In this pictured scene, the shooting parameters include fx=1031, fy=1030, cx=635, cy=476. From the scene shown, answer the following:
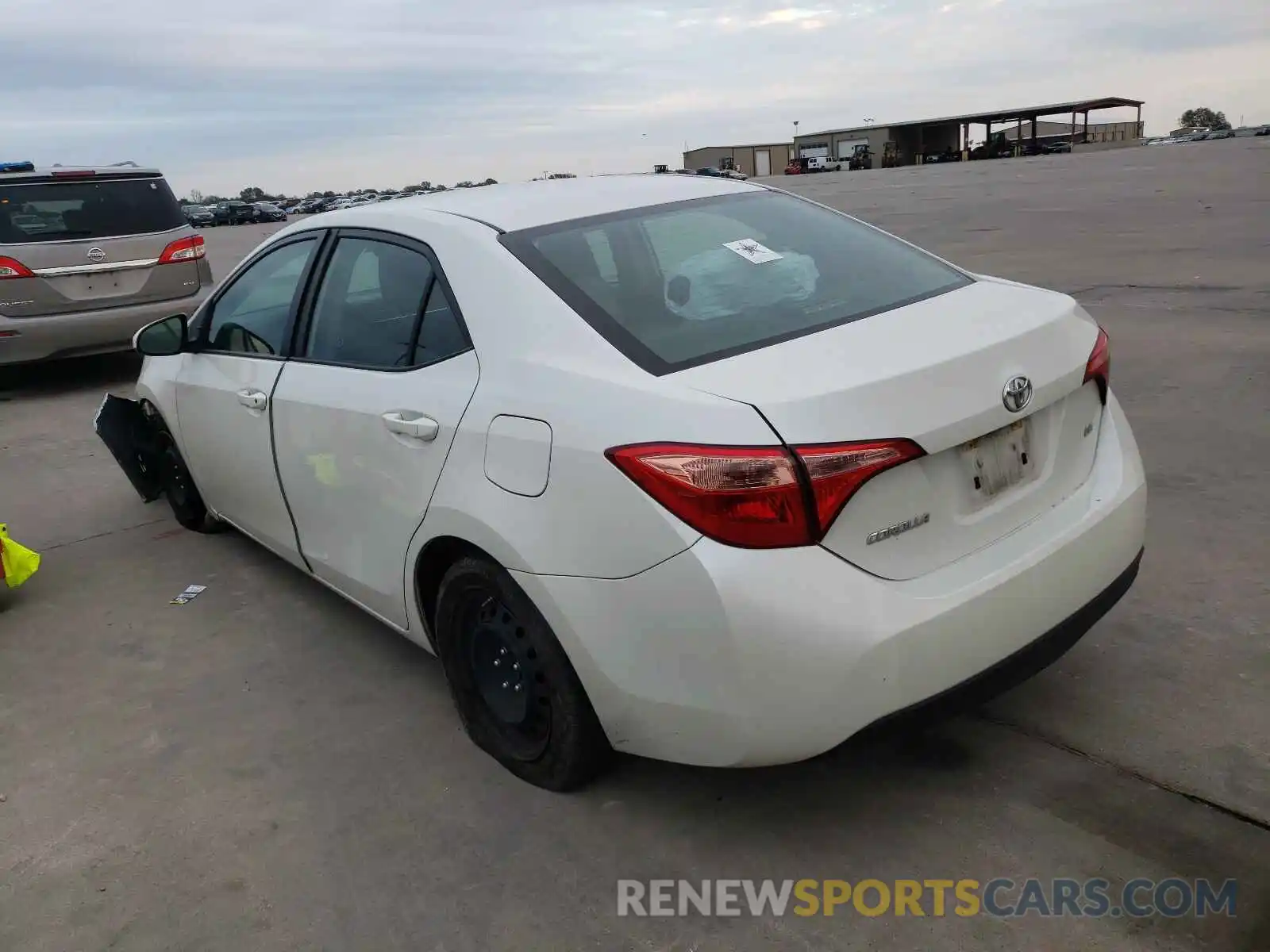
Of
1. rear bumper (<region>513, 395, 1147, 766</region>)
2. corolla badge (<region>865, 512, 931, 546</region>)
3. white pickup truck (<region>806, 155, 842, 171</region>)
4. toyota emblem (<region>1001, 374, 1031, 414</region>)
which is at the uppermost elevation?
white pickup truck (<region>806, 155, 842, 171</region>)

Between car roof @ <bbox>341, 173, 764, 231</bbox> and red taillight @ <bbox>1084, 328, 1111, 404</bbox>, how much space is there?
129 cm

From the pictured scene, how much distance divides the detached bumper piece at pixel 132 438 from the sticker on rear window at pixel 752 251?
11.1 feet

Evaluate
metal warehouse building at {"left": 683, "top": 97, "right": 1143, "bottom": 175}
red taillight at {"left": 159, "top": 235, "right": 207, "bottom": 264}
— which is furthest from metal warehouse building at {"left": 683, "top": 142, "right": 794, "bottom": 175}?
red taillight at {"left": 159, "top": 235, "right": 207, "bottom": 264}

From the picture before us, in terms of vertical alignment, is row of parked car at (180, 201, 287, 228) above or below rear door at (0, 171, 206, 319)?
above

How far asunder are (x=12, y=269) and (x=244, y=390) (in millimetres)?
5338

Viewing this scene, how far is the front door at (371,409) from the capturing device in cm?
282

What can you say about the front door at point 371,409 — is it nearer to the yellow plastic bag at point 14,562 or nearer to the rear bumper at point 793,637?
the rear bumper at point 793,637

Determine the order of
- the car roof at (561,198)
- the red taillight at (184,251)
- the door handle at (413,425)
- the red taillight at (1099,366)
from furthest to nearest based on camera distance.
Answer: the red taillight at (184,251) → the car roof at (561,198) → the door handle at (413,425) → the red taillight at (1099,366)

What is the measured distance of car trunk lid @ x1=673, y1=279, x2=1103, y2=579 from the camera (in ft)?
7.07

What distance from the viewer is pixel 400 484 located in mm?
2912

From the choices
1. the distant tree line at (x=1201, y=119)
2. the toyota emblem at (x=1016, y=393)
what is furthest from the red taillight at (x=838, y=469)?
the distant tree line at (x=1201, y=119)

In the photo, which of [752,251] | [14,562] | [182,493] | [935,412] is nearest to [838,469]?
[935,412]

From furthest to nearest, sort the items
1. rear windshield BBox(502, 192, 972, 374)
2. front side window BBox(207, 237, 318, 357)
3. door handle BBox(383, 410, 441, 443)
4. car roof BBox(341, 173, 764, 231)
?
front side window BBox(207, 237, 318, 357) < car roof BBox(341, 173, 764, 231) < door handle BBox(383, 410, 441, 443) < rear windshield BBox(502, 192, 972, 374)

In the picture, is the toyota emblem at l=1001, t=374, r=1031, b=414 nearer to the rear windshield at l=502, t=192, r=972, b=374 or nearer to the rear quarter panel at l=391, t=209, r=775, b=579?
the rear windshield at l=502, t=192, r=972, b=374
